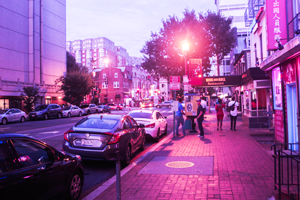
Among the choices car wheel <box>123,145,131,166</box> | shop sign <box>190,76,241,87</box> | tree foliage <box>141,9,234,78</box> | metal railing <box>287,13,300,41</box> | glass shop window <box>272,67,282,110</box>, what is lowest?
car wheel <box>123,145,131,166</box>

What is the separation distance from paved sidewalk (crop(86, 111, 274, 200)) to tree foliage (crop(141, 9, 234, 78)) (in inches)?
835

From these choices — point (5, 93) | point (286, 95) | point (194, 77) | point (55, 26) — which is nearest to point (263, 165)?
point (286, 95)

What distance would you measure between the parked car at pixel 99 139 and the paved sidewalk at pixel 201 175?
2.30 feet

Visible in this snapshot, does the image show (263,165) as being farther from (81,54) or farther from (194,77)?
(81,54)

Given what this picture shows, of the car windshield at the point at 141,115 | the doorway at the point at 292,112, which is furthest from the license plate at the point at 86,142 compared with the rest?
the doorway at the point at 292,112

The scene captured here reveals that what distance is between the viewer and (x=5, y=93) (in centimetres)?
3291

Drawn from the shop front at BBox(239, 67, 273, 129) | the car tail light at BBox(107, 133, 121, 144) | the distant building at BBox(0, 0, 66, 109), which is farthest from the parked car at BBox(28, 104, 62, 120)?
the car tail light at BBox(107, 133, 121, 144)

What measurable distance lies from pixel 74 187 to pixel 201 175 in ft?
9.97

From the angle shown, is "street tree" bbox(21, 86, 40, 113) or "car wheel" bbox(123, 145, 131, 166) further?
"street tree" bbox(21, 86, 40, 113)

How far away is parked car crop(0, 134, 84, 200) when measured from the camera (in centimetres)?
335

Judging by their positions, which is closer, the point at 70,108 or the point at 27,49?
the point at 70,108

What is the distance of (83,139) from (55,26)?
Answer: 4485 centimetres

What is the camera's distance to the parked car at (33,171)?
335cm

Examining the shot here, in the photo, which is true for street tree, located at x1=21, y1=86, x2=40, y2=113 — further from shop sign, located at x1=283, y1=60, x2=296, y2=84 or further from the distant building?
shop sign, located at x1=283, y1=60, x2=296, y2=84
